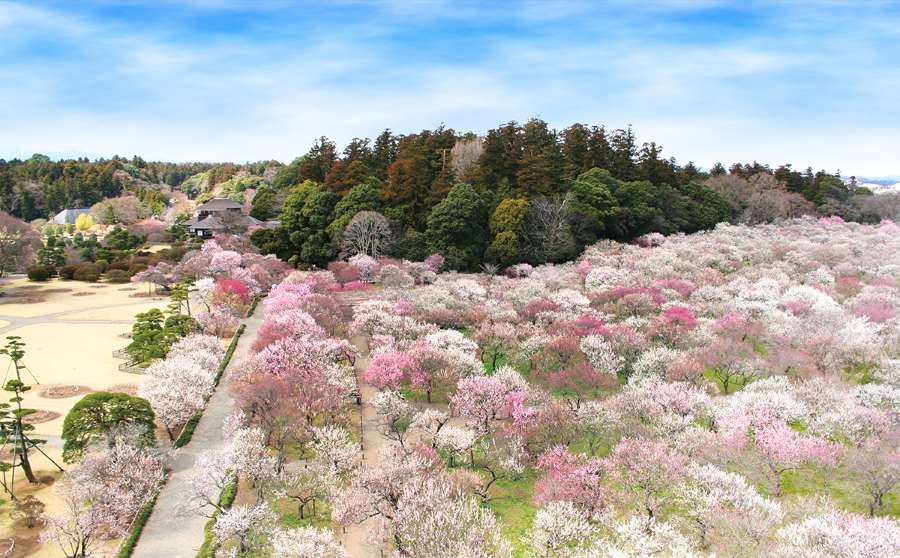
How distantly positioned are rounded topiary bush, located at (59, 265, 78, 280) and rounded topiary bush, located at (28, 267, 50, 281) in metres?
1.55

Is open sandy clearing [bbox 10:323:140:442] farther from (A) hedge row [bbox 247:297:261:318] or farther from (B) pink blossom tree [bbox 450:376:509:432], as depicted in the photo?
(B) pink blossom tree [bbox 450:376:509:432]

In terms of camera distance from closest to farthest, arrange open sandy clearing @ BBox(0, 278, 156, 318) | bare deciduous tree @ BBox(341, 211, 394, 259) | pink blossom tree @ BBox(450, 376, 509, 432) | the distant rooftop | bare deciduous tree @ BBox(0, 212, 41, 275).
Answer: pink blossom tree @ BBox(450, 376, 509, 432)
open sandy clearing @ BBox(0, 278, 156, 318)
bare deciduous tree @ BBox(341, 211, 394, 259)
bare deciduous tree @ BBox(0, 212, 41, 275)
the distant rooftop

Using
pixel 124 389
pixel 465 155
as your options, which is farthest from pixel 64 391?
pixel 465 155

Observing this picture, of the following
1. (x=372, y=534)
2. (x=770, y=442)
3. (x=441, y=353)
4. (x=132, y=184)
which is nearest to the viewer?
(x=372, y=534)

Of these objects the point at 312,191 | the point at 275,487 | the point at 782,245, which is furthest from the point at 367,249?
the point at 782,245

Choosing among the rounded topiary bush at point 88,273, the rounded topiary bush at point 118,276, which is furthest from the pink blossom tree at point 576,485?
the rounded topiary bush at point 88,273

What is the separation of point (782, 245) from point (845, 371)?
28.0 meters

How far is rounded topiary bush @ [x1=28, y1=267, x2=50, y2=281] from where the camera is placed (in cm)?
5166

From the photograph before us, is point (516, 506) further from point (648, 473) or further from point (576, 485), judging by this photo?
point (648, 473)

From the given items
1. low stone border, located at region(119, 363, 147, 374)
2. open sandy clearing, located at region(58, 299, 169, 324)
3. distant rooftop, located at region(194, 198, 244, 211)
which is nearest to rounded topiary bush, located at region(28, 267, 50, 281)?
open sandy clearing, located at region(58, 299, 169, 324)

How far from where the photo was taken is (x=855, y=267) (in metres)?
40.6

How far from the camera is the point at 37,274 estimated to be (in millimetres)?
51688

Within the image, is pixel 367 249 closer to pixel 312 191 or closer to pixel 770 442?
pixel 312 191

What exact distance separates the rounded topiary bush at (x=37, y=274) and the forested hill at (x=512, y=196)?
76.8 ft
